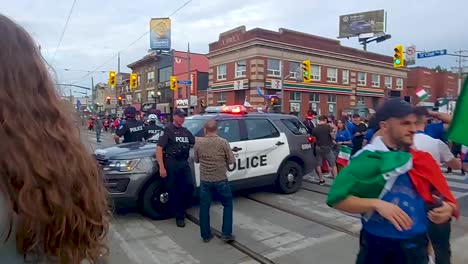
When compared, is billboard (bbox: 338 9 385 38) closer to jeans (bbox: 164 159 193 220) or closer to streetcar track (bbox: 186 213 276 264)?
jeans (bbox: 164 159 193 220)

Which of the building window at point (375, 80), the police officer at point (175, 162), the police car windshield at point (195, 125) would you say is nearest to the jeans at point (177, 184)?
the police officer at point (175, 162)

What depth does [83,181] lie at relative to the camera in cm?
121

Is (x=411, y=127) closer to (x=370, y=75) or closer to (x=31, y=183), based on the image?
(x=31, y=183)

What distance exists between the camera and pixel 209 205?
5.18 m

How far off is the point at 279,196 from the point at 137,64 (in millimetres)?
53195

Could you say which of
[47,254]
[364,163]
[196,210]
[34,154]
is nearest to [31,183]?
[34,154]

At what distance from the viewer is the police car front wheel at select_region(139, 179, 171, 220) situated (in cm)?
601

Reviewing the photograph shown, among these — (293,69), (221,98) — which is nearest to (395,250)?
(293,69)

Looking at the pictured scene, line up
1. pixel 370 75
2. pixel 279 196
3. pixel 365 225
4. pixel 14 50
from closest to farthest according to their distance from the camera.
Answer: pixel 14 50
pixel 365 225
pixel 279 196
pixel 370 75

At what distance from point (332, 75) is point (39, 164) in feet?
135

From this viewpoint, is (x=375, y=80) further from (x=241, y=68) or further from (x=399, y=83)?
(x=241, y=68)

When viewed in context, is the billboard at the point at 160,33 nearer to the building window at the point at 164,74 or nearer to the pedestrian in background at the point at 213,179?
the building window at the point at 164,74

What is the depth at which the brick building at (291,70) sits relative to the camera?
113 ft

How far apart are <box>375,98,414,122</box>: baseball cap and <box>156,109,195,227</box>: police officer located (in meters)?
3.69
